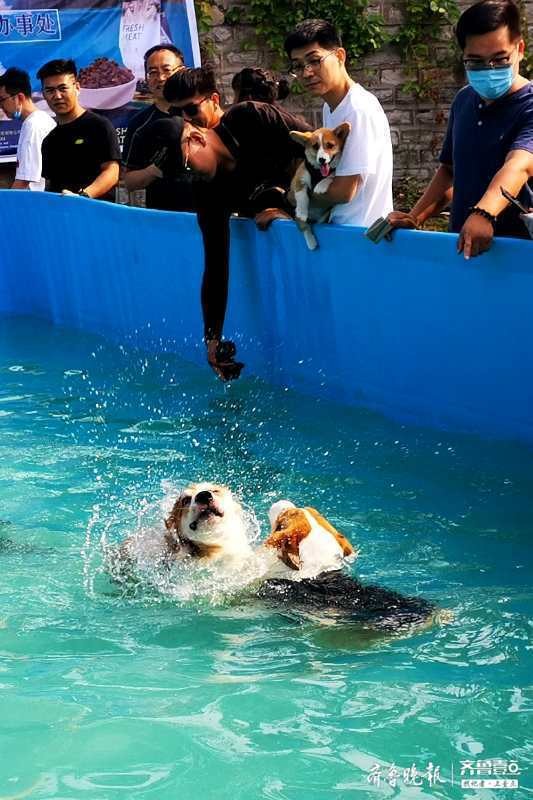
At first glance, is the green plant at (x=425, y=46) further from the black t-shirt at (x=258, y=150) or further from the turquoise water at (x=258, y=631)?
the turquoise water at (x=258, y=631)

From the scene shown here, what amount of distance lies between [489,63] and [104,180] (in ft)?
14.9

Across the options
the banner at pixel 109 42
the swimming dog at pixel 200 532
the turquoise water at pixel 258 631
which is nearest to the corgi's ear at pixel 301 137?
the turquoise water at pixel 258 631

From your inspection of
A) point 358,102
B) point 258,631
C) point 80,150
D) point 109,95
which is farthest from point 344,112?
point 109,95

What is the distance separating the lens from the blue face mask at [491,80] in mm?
5059

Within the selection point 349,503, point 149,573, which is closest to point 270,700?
point 149,573

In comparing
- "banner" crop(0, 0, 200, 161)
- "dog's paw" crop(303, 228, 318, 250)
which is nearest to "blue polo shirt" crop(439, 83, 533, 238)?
"dog's paw" crop(303, 228, 318, 250)

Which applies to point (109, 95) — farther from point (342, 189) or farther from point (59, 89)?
point (342, 189)

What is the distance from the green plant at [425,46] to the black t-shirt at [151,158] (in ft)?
19.5

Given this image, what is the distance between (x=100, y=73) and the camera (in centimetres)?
1301

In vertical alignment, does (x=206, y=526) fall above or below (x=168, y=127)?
below

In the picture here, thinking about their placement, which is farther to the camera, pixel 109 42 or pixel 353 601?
pixel 109 42

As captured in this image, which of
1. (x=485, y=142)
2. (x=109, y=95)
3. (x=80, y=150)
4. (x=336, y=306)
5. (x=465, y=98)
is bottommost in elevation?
(x=336, y=306)

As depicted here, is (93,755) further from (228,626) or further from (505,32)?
(505,32)

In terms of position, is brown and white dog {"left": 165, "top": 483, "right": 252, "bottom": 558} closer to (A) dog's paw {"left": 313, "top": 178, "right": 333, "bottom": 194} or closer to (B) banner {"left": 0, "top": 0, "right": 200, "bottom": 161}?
(A) dog's paw {"left": 313, "top": 178, "right": 333, "bottom": 194}
